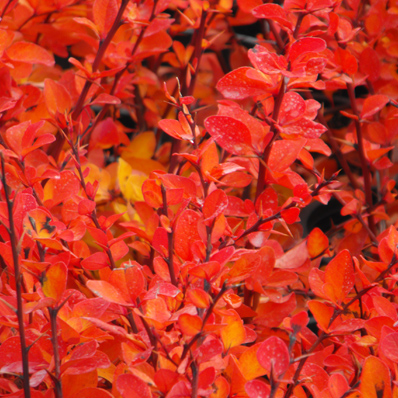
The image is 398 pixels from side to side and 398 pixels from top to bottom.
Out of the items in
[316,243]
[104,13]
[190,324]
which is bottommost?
[316,243]

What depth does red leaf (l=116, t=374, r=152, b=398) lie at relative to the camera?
0.31 metres

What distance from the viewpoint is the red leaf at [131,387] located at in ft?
1.01

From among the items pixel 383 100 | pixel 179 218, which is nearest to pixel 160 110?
pixel 383 100

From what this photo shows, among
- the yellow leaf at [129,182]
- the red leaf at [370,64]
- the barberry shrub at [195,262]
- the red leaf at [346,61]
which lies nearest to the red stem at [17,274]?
the barberry shrub at [195,262]

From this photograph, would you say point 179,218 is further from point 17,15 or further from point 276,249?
point 17,15

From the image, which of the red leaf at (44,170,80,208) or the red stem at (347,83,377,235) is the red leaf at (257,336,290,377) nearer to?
the red leaf at (44,170,80,208)

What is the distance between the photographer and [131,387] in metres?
0.31

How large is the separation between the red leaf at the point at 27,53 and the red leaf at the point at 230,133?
29 cm

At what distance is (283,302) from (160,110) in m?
0.46

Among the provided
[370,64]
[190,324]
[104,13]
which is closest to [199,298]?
[190,324]

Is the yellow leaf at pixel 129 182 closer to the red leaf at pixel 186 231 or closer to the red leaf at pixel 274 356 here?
the red leaf at pixel 186 231

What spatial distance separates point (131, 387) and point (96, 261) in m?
0.12

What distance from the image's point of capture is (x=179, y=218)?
38 cm

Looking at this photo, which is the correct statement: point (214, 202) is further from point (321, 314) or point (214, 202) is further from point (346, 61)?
point (346, 61)
